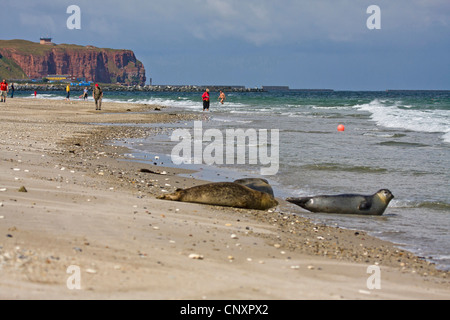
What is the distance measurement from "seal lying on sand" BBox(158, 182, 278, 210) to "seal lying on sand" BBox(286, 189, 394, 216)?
874mm

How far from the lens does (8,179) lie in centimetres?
828

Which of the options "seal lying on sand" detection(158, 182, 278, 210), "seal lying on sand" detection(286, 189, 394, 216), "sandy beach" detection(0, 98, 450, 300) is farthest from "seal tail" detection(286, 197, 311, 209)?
"seal lying on sand" detection(158, 182, 278, 210)

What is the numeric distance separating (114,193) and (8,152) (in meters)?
4.49

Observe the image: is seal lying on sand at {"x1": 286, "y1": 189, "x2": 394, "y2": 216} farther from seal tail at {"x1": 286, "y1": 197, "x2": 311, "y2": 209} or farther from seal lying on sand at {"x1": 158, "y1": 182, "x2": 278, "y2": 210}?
seal lying on sand at {"x1": 158, "y1": 182, "x2": 278, "y2": 210}

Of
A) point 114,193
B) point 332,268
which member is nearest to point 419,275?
point 332,268

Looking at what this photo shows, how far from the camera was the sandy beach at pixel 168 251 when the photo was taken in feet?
14.3

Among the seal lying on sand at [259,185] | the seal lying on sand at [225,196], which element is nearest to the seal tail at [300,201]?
the seal lying on sand at [259,185]

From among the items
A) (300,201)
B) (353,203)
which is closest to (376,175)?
(353,203)

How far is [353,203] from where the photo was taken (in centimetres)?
934

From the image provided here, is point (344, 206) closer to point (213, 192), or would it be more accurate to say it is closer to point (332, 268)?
point (213, 192)

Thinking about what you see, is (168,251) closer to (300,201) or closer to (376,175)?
(300,201)

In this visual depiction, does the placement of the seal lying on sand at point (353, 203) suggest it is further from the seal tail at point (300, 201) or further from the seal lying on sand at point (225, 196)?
the seal lying on sand at point (225, 196)

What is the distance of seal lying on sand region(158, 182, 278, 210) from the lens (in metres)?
8.77

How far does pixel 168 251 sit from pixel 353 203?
464 centimetres
